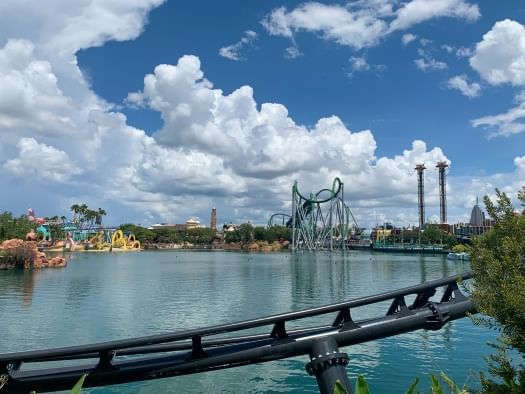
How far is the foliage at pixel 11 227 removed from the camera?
102 meters

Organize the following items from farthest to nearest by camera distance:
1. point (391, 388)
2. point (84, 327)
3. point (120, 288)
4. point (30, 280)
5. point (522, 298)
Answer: point (30, 280), point (120, 288), point (84, 327), point (391, 388), point (522, 298)

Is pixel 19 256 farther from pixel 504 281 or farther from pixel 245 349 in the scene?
pixel 504 281

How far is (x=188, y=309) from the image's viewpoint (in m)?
32.8

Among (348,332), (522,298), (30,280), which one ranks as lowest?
(30,280)

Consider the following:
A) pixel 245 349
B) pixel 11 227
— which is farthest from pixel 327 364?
pixel 11 227

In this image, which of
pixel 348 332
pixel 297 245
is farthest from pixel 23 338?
pixel 297 245

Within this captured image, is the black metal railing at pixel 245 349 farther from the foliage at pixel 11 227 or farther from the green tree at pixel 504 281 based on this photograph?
the foliage at pixel 11 227

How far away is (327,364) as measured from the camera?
23.4 feet

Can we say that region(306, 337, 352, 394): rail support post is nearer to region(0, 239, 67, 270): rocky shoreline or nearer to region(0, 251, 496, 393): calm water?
region(0, 251, 496, 393): calm water

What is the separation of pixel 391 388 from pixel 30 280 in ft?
177

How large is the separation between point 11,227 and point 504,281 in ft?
382

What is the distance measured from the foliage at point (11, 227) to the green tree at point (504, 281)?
110314 millimetres

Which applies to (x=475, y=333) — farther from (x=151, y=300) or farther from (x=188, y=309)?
(x=151, y=300)

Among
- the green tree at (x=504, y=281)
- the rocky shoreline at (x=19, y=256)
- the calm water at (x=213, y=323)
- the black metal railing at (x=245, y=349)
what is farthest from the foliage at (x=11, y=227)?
the green tree at (x=504, y=281)
